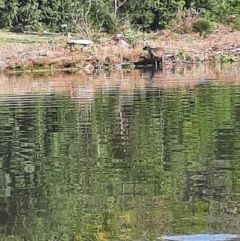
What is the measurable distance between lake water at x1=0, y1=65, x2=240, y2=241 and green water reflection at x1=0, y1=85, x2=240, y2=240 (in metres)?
0.02

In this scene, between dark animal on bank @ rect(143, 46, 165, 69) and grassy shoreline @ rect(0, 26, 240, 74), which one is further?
dark animal on bank @ rect(143, 46, 165, 69)

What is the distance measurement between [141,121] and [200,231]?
429 inches

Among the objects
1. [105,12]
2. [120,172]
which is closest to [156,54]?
[105,12]

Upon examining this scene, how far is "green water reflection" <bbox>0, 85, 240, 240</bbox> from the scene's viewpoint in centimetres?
838

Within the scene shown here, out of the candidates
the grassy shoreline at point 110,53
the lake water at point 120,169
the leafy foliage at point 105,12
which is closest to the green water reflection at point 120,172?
the lake water at point 120,169

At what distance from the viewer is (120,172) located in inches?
462

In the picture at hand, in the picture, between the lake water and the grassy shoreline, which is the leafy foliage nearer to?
the grassy shoreline

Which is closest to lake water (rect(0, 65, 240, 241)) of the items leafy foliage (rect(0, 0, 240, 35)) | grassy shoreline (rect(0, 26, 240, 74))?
grassy shoreline (rect(0, 26, 240, 74))

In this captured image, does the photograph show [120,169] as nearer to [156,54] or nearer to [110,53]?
[110,53]

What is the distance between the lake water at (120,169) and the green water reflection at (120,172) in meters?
0.02

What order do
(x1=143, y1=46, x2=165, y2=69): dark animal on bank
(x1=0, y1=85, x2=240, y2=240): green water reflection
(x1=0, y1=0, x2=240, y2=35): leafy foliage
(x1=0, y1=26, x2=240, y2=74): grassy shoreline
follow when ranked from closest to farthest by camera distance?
(x1=0, y1=85, x2=240, y2=240): green water reflection
(x1=0, y1=26, x2=240, y2=74): grassy shoreline
(x1=143, y1=46, x2=165, y2=69): dark animal on bank
(x1=0, y1=0, x2=240, y2=35): leafy foliage

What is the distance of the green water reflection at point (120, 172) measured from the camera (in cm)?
838

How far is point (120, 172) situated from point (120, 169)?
28 cm

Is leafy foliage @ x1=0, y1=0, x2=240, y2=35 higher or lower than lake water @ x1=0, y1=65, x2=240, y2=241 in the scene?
higher
